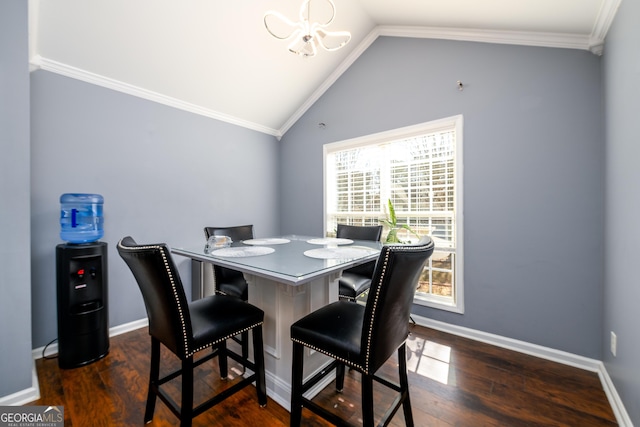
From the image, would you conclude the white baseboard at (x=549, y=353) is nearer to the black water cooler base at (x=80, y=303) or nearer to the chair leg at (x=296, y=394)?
the chair leg at (x=296, y=394)

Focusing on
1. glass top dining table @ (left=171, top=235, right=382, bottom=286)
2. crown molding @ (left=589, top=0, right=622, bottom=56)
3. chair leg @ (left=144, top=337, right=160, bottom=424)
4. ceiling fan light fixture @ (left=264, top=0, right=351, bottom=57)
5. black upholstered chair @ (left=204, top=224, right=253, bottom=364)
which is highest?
ceiling fan light fixture @ (left=264, top=0, right=351, bottom=57)

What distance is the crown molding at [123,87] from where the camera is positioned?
215 centimetres

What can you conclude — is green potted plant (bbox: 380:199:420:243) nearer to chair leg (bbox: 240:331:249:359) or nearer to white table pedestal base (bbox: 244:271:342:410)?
white table pedestal base (bbox: 244:271:342:410)

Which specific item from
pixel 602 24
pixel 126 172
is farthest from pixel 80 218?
Result: pixel 602 24

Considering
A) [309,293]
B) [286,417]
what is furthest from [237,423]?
[309,293]

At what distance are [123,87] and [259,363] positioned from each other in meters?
2.90

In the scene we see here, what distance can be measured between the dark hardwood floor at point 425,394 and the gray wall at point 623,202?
0.29 m

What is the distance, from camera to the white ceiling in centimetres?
192

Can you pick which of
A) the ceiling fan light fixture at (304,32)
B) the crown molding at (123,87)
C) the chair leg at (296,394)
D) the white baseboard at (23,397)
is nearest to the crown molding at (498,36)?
the ceiling fan light fixture at (304,32)

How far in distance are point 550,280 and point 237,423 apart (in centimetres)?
252

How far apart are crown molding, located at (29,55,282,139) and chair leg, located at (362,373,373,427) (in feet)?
10.7

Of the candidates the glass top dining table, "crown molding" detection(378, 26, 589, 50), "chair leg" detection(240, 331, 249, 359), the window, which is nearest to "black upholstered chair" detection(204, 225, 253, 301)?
"chair leg" detection(240, 331, 249, 359)

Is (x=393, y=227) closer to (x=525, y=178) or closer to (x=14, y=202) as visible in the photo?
(x=525, y=178)

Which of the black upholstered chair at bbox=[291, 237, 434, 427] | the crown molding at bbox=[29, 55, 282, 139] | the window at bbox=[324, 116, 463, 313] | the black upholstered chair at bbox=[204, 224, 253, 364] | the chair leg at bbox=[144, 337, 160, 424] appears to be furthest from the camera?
the window at bbox=[324, 116, 463, 313]
